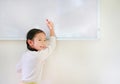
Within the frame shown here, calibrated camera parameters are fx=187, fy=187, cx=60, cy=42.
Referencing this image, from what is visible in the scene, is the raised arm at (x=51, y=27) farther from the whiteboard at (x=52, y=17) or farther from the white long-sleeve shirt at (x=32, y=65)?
the white long-sleeve shirt at (x=32, y=65)

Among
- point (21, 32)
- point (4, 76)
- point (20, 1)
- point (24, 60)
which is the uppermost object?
point (20, 1)

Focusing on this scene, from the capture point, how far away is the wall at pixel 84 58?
1616 mm

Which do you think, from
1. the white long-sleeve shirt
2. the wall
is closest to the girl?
the white long-sleeve shirt

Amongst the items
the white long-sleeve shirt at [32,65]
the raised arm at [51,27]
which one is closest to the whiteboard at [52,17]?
the raised arm at [51,27]

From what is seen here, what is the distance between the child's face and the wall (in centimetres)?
17

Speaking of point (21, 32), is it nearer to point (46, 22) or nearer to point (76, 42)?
point (46, 22)

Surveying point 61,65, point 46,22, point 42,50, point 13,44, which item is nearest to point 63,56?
point 61,65

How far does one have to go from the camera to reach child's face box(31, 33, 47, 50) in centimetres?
148

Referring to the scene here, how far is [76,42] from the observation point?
1.63 meters

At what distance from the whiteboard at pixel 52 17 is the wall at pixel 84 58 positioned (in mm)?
66

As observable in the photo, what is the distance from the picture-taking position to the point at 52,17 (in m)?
1.61

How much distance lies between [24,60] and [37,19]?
0.38 metres

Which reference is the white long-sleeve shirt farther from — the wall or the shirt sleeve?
the wall

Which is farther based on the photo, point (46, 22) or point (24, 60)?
point (46, 22)
